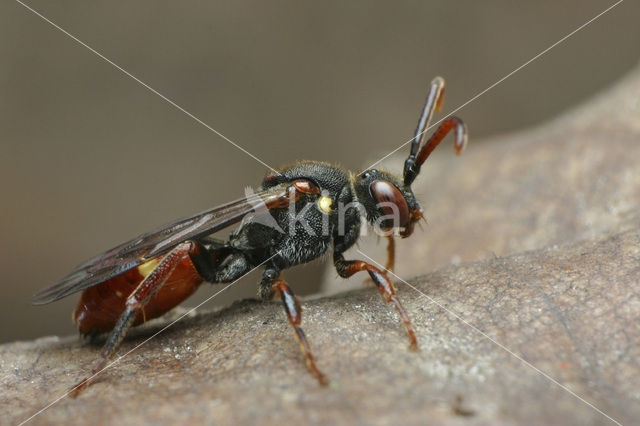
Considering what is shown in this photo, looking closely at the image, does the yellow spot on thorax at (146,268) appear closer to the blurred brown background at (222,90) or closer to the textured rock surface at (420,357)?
the textured rock surface at (420,357)

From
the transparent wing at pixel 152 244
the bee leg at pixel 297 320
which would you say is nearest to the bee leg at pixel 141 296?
the transparent wing at pixel 152 244

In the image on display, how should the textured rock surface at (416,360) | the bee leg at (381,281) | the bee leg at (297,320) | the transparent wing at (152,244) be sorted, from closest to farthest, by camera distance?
the textured rock surface at (416,360) < the bee leg at (297,320) < the bee leg at (381,281) < the transparent wing at (152,244)

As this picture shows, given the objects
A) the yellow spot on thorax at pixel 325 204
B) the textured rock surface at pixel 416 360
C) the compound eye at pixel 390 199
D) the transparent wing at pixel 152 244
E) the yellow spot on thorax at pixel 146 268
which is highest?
the transparent wing at pixel 152 244

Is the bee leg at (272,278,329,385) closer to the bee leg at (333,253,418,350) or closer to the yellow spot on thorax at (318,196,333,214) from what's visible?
the bee leg at (333,253,418,350)

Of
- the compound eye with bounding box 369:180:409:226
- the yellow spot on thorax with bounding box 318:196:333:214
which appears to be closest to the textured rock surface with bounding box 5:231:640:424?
the compound eye with bounding box 369:180:409:226

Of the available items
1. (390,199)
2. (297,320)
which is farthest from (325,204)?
(297,320)
